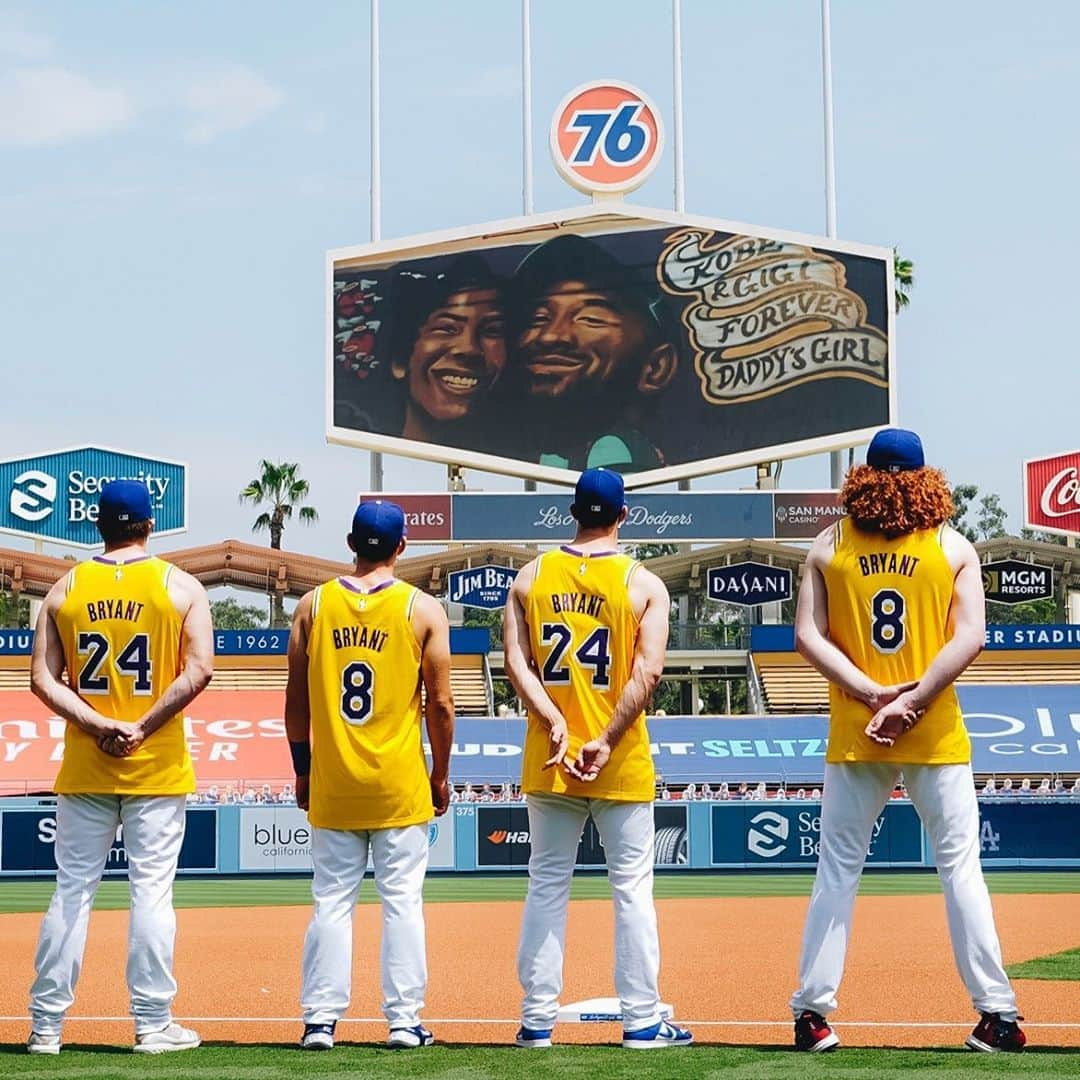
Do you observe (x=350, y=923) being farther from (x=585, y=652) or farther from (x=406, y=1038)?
(x=585, y=652)

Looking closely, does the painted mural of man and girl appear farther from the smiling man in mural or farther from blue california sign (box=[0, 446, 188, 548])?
blue california sign (box=[0, 446, 188, 548])

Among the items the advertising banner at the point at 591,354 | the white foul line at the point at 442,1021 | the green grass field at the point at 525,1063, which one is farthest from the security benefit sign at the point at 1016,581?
the green grass field at the point at 525,1063

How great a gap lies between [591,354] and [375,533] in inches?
1111

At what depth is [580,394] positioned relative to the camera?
34156mm

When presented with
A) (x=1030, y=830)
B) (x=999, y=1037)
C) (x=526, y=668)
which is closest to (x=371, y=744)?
(x=526, y=668)

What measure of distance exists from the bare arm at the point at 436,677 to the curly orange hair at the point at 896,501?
4.93 ft

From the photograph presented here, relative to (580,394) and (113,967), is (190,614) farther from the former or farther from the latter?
(580,394)

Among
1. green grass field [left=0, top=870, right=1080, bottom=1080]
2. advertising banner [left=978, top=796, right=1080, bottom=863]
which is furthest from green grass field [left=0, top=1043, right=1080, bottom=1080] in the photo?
advertising banner [left=978, top=796, right=1080, bottom=863]

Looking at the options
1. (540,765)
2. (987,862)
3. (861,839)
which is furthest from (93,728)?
(987,862)

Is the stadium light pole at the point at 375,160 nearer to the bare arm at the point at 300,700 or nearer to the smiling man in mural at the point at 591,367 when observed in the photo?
the smiling man in mural at the point at 591,367

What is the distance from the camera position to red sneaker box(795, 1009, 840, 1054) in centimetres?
577

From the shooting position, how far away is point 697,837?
22.5 metres

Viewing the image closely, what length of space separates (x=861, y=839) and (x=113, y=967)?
18.0 ft

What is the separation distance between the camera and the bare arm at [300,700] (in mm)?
A: 6297
